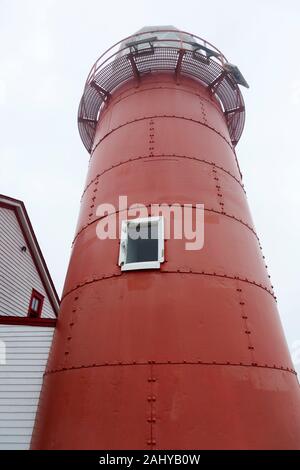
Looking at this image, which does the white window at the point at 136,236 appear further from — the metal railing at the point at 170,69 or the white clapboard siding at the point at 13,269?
the white clapboard siding at the point at 13,269

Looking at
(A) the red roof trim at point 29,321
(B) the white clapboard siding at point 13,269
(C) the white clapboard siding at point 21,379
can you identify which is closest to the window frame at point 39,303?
(B) the white clapboard siding at point 13,269

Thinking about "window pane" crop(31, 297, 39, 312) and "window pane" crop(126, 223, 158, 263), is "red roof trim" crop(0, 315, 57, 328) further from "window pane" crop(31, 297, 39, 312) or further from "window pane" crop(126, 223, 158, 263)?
"window pane" crop(31, 297, 39, 312)

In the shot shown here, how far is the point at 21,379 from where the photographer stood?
548cm

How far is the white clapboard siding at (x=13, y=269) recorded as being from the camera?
11.2 meters

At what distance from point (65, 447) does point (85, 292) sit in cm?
224

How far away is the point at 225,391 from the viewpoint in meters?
3.97

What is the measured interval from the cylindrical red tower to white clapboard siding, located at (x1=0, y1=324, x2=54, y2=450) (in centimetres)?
32

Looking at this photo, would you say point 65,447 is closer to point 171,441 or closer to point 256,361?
point 171,441

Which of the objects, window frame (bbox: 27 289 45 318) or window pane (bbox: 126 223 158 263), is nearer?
window pane (bbox: 126 223 158 263)

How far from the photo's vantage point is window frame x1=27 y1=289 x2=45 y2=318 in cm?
1284

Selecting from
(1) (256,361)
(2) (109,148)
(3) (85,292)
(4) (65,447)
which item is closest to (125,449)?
(4) (65,447)

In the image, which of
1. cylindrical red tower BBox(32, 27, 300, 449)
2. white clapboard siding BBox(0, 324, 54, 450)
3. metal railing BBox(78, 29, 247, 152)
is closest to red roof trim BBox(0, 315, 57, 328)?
white clapboard siding BBox(0, 324, 54, 450)

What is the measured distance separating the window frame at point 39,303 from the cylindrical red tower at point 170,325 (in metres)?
7.48

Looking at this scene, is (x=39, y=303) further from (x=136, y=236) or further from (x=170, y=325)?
(x=170, y=325)
